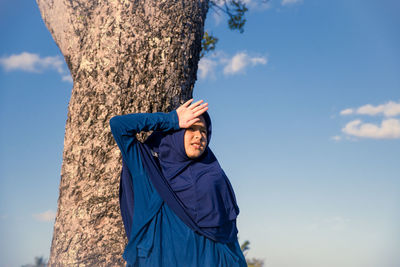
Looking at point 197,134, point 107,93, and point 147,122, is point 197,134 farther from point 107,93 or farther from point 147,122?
point 107,93

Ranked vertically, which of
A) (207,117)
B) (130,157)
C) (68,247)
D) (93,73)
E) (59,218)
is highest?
(93,73)

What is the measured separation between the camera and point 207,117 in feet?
12.0

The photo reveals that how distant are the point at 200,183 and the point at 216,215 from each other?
0.29 meters

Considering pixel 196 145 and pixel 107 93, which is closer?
pixel 196 145

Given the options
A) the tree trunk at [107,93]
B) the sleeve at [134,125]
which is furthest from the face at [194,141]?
the tree trunk at [107,93]

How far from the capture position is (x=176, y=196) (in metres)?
3.53

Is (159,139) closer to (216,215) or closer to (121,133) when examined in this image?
(121,133)

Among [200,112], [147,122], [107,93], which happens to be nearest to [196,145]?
[200,112]

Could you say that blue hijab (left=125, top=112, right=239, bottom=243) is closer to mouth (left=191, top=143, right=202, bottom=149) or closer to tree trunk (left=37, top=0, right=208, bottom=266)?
mouth (left=191, top=143, right=202, bottom=149)

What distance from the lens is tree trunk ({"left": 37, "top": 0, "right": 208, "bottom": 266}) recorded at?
13.2 feet

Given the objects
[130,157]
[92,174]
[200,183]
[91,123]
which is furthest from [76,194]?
[200,183]

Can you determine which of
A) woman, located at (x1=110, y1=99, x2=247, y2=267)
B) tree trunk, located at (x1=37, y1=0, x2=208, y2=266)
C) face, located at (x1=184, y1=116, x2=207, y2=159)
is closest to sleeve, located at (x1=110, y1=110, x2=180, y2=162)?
woman, located at (x1=110, y1=99, x2=247, y2=267)

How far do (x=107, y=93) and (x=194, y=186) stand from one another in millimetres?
1396

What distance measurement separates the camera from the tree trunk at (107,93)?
13.2 feet
